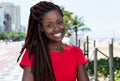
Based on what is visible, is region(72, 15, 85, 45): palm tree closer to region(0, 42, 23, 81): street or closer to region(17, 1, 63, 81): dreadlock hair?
region(0, 42, 23, 81): street

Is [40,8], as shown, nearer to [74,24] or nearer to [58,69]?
[58,69]

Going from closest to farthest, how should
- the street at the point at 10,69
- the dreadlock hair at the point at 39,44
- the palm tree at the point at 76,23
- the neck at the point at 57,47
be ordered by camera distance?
1. the dreadlock hair at the point at 39,44
2. the neck at the point at 57,47
3. the street at the point at 10,69
4. the palm tree at the point at 76,23

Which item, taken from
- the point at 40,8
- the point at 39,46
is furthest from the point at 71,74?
the point at 40,8

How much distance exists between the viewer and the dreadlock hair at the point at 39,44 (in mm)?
2402

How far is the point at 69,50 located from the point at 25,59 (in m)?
0.27

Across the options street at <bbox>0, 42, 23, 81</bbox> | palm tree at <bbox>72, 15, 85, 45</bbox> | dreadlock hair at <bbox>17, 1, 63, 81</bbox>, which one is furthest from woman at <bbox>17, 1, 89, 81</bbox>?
palm tree at <bbox>72, 15, 85, 45</bbox>

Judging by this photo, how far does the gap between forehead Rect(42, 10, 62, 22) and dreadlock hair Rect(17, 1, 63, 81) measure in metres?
0.02

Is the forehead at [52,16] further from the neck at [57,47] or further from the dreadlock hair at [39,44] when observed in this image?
the neck at [57,47]

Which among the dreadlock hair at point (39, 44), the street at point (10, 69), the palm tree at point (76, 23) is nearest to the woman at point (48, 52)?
the dreadlock hair at point (39, 44)

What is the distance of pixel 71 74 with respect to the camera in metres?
2.45

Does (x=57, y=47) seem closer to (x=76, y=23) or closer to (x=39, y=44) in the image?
(x=39, y=44)

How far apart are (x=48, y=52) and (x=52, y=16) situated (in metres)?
0.21

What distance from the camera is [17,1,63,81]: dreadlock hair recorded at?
7.88 feet

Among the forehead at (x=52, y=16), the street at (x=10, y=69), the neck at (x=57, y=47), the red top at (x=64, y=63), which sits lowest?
the street at (x=10, y=69)
